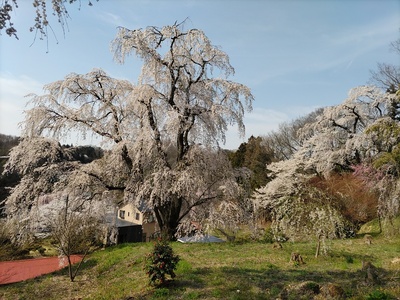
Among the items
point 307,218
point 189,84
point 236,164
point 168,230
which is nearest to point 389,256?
point 307,218

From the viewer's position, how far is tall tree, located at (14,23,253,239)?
42.9 feet

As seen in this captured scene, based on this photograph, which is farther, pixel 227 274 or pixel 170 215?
pixel 170 215

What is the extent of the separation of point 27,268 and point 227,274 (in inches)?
482

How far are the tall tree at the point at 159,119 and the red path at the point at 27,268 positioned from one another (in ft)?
16.6

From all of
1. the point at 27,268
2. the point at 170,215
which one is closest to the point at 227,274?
the point at 170,215

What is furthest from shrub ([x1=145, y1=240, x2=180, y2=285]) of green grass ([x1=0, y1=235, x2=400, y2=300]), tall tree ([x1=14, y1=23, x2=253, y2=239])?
tall tree ([x1=14, y1=23, x2=253, y2=239])

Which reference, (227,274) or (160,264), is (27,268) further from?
(227,274)

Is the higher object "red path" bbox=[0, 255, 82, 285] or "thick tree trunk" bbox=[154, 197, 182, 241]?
"thick tree trunk" bbox=[154, 197, 182, 241]

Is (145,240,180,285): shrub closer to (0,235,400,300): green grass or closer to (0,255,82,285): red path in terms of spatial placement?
(0,235,400,300): green grass

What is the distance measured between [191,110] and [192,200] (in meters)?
4.09

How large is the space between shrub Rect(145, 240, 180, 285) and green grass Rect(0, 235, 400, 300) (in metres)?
0.31

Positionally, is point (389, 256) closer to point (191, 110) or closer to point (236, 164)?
point (191, 110)

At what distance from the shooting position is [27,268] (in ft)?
51.1

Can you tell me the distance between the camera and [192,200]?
541 inches
